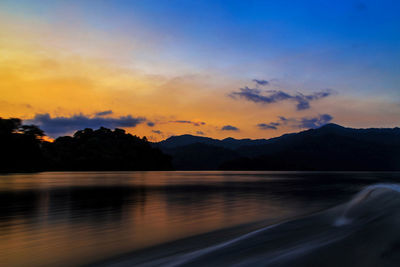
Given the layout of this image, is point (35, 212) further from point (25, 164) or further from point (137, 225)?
point (25, 164)

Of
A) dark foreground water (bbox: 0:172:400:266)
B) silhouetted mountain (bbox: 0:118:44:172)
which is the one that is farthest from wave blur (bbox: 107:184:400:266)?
silhouetted mountain (bbox: 0:118:44:172)

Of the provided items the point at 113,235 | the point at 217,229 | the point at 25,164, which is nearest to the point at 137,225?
the point at 113,235

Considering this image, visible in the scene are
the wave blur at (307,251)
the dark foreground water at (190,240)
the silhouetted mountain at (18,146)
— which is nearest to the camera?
the wave blur at (307,251)

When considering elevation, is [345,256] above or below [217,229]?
above

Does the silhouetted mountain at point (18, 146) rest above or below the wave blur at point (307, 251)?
above

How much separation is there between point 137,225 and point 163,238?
3.08 meters

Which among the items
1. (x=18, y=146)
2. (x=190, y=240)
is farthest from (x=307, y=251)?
(x=18, y=146)

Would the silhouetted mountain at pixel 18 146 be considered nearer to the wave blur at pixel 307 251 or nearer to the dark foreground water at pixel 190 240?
the dark foreground water at pixel 190 240

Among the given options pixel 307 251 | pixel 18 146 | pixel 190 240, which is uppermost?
pixel 18 146

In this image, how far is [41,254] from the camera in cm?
965

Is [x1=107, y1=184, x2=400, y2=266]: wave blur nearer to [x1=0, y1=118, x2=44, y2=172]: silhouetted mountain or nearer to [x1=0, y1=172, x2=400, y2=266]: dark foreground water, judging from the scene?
[x1=0, y1=172, x2=400, y2=266]: dark foreground water

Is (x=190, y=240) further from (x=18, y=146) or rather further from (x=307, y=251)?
(x=18, y=146)

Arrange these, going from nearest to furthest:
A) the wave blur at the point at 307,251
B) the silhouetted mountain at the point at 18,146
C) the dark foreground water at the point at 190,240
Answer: the wave blur at the point at 307,251, the dark foreground water at the point at 190,240, the silhouetted mountain at the point at 18,146

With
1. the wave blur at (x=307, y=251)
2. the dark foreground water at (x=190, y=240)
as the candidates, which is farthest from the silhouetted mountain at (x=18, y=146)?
the wave blur at (x=307, y=251)
